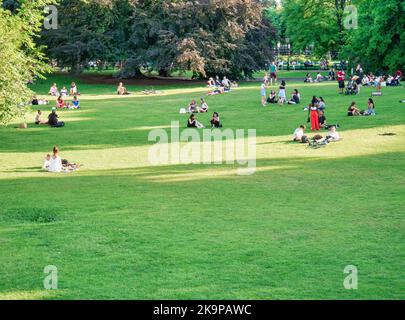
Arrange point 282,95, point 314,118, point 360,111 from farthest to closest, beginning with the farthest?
point 282,95, point 360,111, point 314,118

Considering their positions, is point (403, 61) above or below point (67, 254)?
above

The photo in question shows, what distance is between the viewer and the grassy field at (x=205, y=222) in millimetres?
10969

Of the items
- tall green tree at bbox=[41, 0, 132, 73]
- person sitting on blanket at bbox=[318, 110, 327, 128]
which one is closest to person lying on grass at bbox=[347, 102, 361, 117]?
person sitting on blanket at bbox=[318, 110, 327, 128]

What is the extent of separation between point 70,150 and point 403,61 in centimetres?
3919

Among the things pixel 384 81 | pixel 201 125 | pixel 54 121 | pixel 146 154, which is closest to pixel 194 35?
pixel 384 81

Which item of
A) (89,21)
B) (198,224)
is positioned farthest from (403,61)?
(198,224)

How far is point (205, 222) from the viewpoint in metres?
14.8

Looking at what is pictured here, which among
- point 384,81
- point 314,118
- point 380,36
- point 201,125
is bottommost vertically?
point 201,125

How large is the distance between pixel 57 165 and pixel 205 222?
28.6ft

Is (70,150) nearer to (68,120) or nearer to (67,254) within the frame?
(68,120)

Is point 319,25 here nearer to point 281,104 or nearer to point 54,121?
point 281,104

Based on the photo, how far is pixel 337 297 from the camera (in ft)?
33.6

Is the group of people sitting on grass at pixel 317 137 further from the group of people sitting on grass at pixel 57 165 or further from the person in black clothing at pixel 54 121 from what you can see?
the person in black clothing at pixel 54 121
